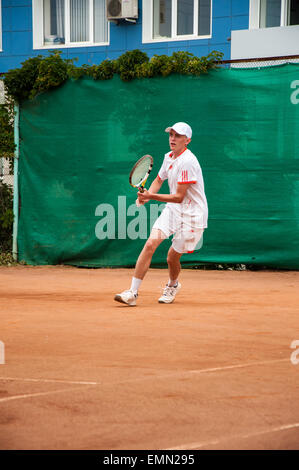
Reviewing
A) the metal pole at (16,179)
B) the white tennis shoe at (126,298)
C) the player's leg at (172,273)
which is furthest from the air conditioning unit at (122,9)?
the white tennis shoe at (126,298)

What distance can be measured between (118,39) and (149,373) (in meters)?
12.6

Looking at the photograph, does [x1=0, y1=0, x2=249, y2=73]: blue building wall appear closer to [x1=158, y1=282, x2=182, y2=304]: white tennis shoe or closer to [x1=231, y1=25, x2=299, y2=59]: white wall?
[x1=231, y1=25, x2=299, y2=59]: white wall

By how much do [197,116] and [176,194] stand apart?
3180mm

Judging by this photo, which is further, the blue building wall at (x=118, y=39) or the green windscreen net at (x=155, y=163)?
the blue building wall at (x=118, y=39)

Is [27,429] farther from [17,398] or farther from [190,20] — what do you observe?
[190,20]

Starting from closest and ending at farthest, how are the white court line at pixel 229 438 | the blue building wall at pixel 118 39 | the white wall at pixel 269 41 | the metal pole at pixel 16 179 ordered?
1. the white court line at pixel 229 438
2. the metal pole at pixel 16 179
3. the white wall at pixel 269 41
4. the blue building wall at pixel 118 39

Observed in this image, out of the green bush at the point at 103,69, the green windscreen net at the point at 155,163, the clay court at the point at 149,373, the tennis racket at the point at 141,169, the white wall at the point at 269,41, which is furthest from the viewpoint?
the white wall at the point at 269,41

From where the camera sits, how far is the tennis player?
6.34 metres

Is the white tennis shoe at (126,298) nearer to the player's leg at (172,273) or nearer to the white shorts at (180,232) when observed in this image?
the player's leg at (172,273)

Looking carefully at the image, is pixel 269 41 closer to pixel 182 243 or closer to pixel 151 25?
pixel 151 25

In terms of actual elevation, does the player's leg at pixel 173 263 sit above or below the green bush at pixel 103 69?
below

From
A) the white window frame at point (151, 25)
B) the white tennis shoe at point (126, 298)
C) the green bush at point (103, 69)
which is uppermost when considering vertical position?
the white window frame at point (151, 25)

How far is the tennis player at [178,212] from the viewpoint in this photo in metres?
6.34

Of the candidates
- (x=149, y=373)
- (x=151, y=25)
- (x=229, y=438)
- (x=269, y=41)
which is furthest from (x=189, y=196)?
(x=151, y=25)
